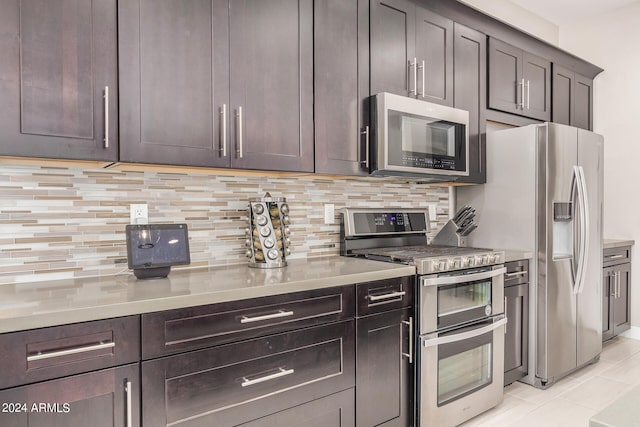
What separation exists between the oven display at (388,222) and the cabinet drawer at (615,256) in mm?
1717

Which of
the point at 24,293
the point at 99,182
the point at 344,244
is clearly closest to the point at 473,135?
the point at 344,244

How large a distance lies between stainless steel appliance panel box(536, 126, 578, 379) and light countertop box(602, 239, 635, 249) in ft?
2.71

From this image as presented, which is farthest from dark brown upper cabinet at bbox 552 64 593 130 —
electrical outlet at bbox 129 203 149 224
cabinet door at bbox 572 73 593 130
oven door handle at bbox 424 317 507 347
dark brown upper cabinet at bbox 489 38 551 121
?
electrical outlet at bbox 129 203 149 224

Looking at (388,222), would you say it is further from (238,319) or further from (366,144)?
(238,319)

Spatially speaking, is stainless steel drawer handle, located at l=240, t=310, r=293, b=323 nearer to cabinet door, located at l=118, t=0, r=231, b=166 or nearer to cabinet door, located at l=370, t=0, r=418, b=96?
cabinet door, located at l=118, t=0, r=231, b=166

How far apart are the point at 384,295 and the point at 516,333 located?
4.36ft

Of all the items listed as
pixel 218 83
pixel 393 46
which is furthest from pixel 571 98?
pixel 218 83

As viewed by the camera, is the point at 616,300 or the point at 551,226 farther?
the point at 616,300

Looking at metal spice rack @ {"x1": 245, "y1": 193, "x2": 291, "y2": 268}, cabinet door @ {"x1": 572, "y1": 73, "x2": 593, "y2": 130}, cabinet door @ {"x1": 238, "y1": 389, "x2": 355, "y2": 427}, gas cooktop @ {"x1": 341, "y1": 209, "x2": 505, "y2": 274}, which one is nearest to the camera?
cabinet door @ {"x1": 238, "y1": 389, "x2": 355, "y2": 427}

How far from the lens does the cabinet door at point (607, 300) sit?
3.52 metres

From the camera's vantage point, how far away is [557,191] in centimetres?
284

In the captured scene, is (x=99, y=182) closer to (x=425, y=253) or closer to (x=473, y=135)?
(x=425, y=253)

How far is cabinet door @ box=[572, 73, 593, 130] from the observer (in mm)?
3789

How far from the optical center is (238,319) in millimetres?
1552
